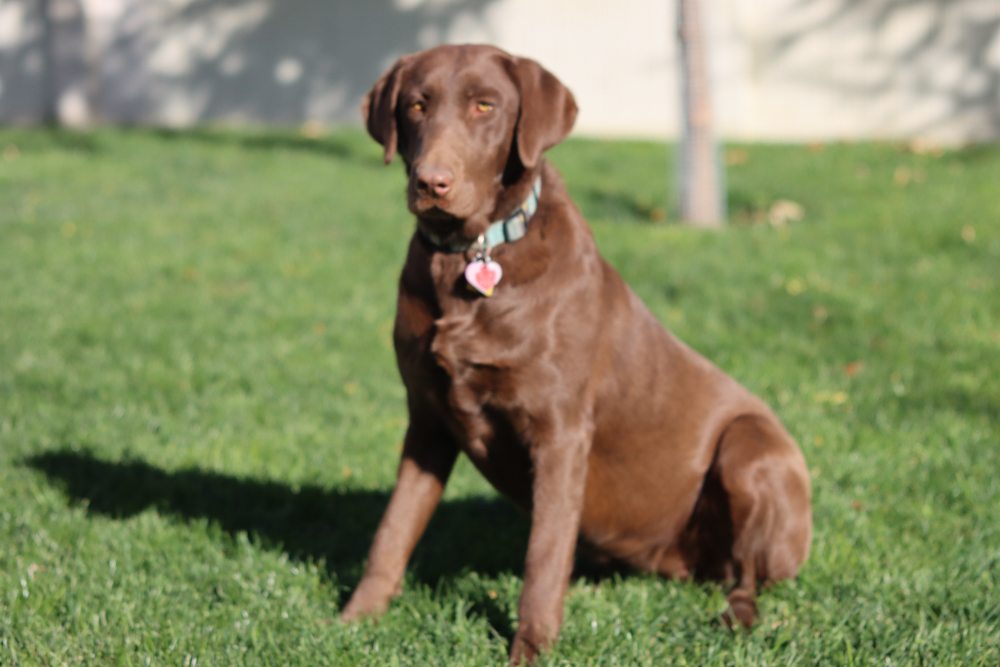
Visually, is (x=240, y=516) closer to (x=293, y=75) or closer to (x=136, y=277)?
(x=136, y=277)

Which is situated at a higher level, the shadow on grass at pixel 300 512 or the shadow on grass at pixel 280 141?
the shadow on grass at pixel 280 141

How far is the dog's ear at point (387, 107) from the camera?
9.49 feet

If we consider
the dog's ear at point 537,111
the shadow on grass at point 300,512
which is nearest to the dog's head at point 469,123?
the dog's ear at point 537,111

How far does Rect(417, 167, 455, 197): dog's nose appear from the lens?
8.46ft

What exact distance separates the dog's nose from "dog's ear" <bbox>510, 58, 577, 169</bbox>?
256 millimetres

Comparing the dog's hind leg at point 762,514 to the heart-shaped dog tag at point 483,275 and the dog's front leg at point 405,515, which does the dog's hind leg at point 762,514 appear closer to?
the dog's front leg at point 405,515

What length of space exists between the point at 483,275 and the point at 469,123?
42 cm

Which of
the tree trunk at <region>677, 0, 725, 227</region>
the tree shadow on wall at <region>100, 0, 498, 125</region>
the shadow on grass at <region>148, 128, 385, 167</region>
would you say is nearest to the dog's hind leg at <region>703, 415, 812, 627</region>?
the tree trunk at <region>677, 0, 725, 227</region>

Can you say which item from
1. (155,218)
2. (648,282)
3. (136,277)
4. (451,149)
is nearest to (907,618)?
(451,149)

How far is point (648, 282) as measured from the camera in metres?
6.30

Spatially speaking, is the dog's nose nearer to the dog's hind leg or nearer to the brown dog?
the brown dog

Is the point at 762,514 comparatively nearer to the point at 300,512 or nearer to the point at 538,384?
the point at 538,384

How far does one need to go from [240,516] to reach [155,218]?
16.5 ft

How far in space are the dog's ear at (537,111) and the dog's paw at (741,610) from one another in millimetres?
1471
